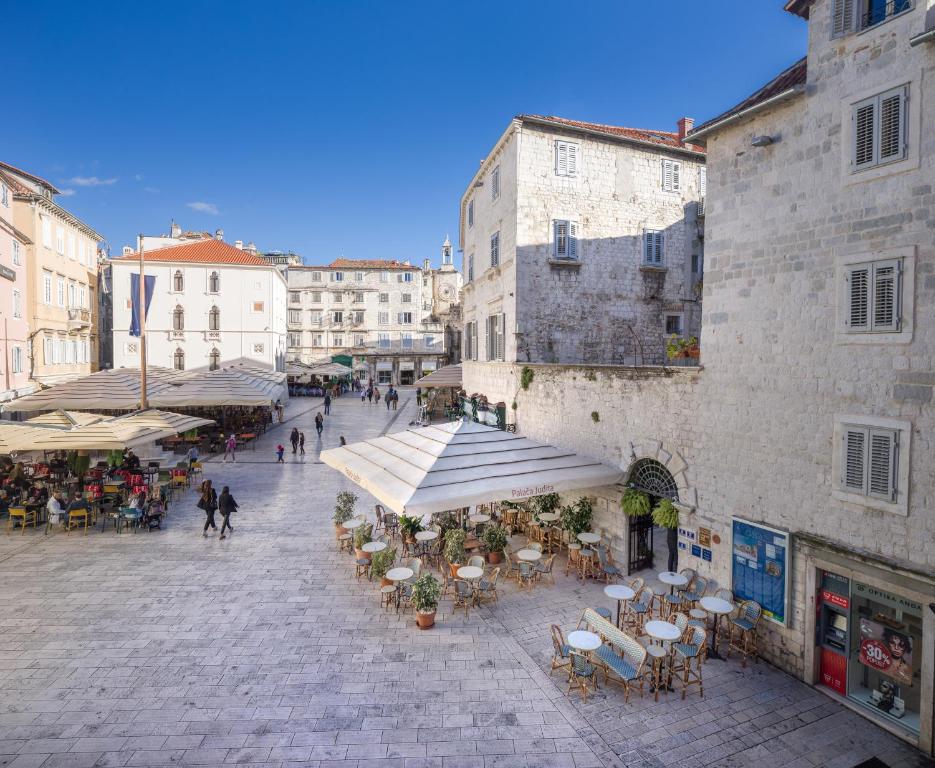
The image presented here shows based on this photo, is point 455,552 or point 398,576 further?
point 455,552

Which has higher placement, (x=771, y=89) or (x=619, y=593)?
(x=771, y=89)

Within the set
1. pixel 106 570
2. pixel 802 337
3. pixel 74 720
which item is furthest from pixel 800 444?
pixel 106 570

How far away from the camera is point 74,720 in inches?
283

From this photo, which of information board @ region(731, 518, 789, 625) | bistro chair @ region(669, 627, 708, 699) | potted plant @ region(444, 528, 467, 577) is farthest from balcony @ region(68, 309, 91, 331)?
information board @ region(731, 518, 789, 625)

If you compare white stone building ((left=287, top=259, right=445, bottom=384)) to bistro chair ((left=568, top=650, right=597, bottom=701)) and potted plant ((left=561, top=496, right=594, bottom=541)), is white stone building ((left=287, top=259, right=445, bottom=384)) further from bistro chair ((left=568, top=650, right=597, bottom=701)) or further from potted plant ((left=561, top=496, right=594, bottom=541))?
bistro chair ((left=568, top=650, right=597, bottom=701))

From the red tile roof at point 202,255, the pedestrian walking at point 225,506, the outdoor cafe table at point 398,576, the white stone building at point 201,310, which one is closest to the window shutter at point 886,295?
the outdoor cafe table at point 398,576

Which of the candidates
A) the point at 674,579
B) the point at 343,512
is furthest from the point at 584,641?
the point at 343,512

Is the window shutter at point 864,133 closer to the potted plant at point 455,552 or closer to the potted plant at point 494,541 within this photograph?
the potted plant at point 494,541

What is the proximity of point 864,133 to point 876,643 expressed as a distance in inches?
295

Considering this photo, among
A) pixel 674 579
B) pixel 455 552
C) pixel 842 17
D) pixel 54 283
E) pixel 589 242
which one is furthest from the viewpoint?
pixel 54 283

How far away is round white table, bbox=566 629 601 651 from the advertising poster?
3.87 meters

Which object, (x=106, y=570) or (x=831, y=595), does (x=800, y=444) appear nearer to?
(x=831, y=595)

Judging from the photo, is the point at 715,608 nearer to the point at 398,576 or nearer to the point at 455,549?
the point at 455,549

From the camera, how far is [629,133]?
2209cm
